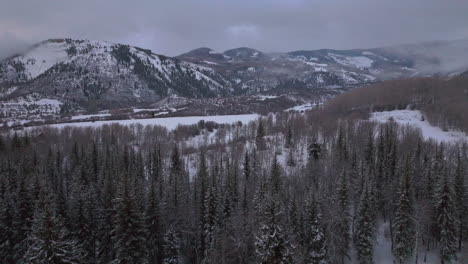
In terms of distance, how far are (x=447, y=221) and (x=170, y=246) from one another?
44738mm

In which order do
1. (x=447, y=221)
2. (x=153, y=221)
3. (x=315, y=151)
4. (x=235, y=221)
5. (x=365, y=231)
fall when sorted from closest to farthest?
(x=153, y=221) → (x=235, y=221) → (x=447, y=221) → (x=365, y=231) → (x=315, y=151)

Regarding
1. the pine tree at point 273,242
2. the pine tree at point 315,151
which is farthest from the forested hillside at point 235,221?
the pine tree at point 315,151

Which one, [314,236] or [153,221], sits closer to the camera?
[314,236]

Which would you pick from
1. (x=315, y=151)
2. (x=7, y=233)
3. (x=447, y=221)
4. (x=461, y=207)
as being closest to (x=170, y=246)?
(x=7, y=233)

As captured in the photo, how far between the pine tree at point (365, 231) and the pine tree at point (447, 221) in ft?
35.5

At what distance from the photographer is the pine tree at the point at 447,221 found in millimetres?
54031

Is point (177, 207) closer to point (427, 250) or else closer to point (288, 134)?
point (427, 250)

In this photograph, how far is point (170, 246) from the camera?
55438mm

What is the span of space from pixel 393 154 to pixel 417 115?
105734 millimetres

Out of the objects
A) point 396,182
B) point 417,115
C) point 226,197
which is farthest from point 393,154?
point 417,115

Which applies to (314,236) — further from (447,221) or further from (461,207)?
(461,207)

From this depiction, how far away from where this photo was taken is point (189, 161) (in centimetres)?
13412

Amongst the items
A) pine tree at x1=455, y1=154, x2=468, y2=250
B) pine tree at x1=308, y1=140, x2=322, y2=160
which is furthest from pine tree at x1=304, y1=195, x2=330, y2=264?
pine tree at x1=308, y1=140, x2=322, y2=160

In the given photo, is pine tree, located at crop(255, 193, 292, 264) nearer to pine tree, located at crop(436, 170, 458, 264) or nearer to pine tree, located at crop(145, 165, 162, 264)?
pine tree, located at crop(145, 165, 162, 264)
